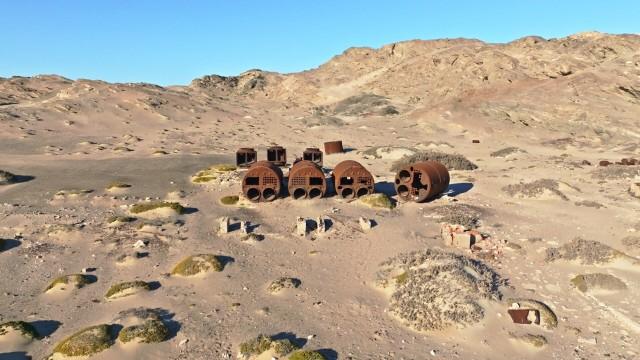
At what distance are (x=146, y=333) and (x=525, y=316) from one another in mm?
16496

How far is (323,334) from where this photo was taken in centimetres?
1800

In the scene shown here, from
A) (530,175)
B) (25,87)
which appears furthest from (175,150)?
(25,87)

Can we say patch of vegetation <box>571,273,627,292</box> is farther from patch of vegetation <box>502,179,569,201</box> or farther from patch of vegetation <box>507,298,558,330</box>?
patch of vegetation <box>502,179,569,201</box>

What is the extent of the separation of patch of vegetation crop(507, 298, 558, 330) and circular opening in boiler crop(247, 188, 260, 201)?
21.0 meters

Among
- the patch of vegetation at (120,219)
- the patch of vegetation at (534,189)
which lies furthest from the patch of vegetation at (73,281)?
the patch of vegetation at (534,189)

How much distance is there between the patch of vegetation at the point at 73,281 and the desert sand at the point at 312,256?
5.1 inches

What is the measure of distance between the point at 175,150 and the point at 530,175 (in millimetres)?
45515

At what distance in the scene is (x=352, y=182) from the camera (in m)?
35.8

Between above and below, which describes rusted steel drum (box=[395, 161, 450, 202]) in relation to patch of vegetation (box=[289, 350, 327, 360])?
above

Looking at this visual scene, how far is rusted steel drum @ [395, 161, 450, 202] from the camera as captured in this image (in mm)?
34594

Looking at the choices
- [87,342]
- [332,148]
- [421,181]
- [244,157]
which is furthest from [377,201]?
[332,148]

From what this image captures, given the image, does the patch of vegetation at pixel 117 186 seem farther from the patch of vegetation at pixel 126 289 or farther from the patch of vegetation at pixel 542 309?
the patch of vegetation at pixel 542 309

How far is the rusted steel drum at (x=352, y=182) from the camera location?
35.4 m

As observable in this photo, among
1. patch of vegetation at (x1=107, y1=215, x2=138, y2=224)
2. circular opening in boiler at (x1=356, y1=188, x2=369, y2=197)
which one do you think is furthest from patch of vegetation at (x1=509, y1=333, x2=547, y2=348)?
patch of vegetation at (x1=107, y1=215, x2=138, y2=224)
